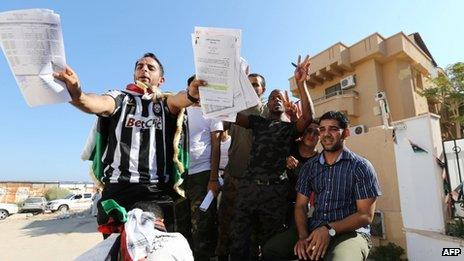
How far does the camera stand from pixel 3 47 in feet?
5.02

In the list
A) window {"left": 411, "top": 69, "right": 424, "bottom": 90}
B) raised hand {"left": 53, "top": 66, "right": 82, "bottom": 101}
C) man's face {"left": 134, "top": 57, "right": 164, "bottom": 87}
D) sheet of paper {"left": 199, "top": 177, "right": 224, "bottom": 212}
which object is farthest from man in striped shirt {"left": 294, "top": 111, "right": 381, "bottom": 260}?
window {"left": 411, "top": 69, "right": 424, "bottom": 90}

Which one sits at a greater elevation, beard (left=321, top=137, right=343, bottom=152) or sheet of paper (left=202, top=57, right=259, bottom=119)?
sheet of paper (left=202, top=57, right=259, bottom=119)

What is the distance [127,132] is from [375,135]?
6.24 metres

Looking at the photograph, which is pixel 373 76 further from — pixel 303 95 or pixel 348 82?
pixel 303 95

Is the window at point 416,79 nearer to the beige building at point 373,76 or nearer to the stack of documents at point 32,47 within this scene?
the beige building at point 373,76

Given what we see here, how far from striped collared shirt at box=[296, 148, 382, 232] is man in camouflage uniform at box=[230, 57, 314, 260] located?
30 cm

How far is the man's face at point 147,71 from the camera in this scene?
2.35m

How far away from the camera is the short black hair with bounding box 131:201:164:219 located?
1.83m

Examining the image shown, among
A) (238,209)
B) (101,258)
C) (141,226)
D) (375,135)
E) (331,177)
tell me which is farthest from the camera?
(375,135)

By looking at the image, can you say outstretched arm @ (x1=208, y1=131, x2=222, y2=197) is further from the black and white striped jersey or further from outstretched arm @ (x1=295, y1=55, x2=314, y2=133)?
the black and white striped jersey

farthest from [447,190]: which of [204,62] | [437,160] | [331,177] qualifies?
[204,62]

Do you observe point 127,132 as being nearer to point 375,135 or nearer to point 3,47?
point 3,47

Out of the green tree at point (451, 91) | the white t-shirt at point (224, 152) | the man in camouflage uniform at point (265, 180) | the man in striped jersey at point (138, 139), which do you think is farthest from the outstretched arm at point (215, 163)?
the green tree at point (451, 91)

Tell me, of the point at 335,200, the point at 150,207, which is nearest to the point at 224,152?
the point at 335,200
